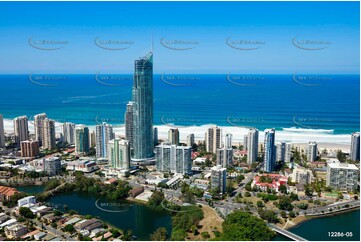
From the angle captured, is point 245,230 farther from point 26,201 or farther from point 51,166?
point 51,166

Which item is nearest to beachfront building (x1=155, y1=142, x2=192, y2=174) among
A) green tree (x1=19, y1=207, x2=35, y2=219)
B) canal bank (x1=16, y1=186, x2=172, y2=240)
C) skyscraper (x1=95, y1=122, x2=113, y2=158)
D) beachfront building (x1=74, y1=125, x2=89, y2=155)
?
canal bank (x1=16, y1=186, x2=172, y2=240)

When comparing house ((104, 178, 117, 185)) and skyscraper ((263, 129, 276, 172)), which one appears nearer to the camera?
house ((104, 178, 117, 185))

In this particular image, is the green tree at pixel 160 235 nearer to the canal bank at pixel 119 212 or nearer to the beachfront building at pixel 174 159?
the canal bank at pixel 119 212

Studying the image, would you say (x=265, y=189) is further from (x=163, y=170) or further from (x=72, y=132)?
(x=72, y=132)

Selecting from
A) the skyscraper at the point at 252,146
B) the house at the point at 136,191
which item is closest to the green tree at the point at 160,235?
the house at the point at 136,191

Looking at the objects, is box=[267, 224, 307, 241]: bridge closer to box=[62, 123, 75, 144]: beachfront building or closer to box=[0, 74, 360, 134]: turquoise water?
box=[0, 74, 360, 134]: turquoise water

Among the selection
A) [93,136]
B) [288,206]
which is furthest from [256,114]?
[288,206]
